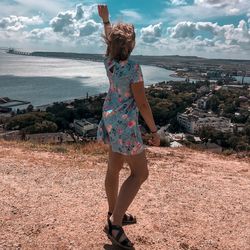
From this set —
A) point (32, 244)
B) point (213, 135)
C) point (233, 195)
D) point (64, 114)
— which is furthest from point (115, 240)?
point (64, 114)

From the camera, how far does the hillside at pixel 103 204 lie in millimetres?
2555

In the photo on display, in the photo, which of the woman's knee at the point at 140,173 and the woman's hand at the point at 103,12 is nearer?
the woman's knee at the point at 140,173

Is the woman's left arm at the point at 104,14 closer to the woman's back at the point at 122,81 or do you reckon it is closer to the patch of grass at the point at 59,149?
the woman's back at the point at 122,81

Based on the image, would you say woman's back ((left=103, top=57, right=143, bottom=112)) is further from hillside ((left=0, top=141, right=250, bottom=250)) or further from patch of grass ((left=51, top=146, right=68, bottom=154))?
patch of grass ((left=51, top=146, right=68, bottom=154))

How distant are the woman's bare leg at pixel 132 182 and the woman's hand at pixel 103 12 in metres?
0.91

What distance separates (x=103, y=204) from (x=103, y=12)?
4.90 ft

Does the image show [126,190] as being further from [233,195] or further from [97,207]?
[233,195]

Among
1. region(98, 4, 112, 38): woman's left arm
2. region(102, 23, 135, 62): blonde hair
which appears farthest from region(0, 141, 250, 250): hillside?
region(98, 4, 112, 38): woman's left arm

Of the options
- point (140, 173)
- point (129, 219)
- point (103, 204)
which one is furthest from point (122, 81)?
point (103, 204)

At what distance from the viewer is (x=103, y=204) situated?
314 centimetres

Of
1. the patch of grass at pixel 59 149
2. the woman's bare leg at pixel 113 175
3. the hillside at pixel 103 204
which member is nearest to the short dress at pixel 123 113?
the woman's bare leg at pixel 113 175

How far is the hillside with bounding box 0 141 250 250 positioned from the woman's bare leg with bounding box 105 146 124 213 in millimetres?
264

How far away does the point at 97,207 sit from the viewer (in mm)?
3064

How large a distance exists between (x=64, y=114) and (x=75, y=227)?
27.3 meters
